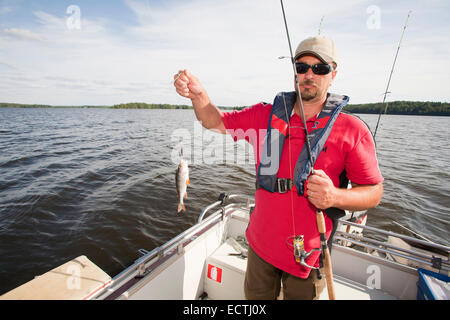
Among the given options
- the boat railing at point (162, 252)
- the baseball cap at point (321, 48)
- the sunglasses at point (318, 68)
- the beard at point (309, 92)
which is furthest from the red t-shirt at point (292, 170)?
the boat railing at point (162, 252)

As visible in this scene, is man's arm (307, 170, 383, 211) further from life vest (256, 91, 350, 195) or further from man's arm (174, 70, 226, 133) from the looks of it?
man's arm (174, 70, 226, 133)

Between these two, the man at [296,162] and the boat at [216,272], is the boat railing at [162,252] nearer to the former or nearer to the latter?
the boat at [216,272]

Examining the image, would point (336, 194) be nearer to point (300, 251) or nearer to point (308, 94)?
point (300, 251)

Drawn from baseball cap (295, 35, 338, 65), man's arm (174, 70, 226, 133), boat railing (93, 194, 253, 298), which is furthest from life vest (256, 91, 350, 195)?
boat railing (93, 194, 253, 298)

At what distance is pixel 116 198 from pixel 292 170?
917 centimetres

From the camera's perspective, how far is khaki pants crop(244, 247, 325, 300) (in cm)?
230

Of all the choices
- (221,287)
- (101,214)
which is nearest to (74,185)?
(101,214)

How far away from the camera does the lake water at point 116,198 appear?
674cm

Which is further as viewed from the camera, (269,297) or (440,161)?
(440,161)

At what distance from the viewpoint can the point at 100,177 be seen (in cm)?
1172

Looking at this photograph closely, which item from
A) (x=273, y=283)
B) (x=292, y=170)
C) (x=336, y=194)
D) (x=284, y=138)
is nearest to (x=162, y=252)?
(x=273, y=283)

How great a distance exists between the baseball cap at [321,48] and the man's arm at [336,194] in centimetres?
115
